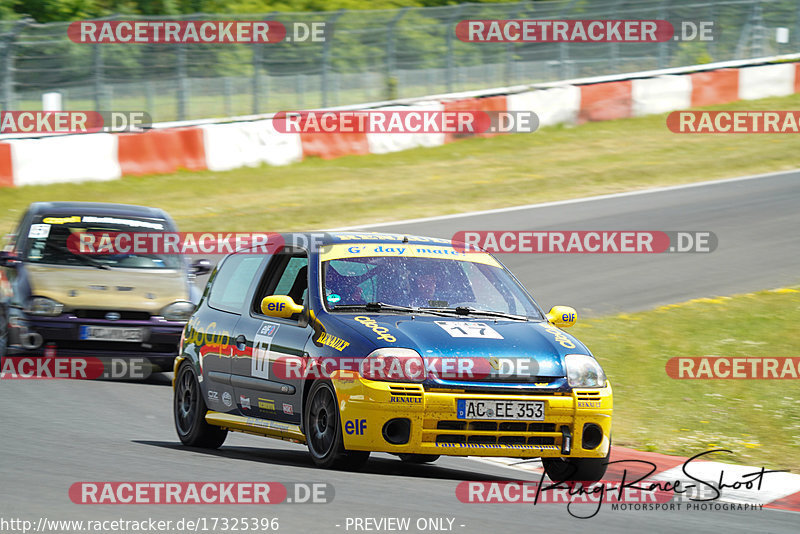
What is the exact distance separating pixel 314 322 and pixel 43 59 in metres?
16.1

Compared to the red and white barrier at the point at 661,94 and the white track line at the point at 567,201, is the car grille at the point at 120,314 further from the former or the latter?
the red and white barrier at the point at 661,94

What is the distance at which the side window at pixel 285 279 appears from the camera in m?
8.55

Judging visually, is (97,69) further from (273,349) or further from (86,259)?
(273,349)

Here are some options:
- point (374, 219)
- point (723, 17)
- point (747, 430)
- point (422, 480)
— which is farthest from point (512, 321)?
Answer: point (723, 17)

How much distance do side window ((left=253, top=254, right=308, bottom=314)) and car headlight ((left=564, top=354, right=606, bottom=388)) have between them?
1813 millimetres

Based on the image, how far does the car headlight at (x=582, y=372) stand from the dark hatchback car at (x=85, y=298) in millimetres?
5227

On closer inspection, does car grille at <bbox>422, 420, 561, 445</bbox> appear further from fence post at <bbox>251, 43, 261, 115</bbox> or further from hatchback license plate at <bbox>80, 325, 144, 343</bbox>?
fence post at <bbox>251, 43, 261, 115</bbox>

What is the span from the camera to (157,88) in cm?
2361

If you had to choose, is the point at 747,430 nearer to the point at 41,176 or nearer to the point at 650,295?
the point at 650,295

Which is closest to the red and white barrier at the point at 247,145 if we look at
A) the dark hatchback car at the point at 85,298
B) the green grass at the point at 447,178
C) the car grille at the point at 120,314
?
the green grass at the point at 447,178

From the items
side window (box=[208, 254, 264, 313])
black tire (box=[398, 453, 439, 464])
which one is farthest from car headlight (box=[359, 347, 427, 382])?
side window (box=[208, 254, 264, 313])

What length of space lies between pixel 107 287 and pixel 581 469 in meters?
5.74

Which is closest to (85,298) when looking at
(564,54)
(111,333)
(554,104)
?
(111,333)

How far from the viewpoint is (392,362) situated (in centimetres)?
735
